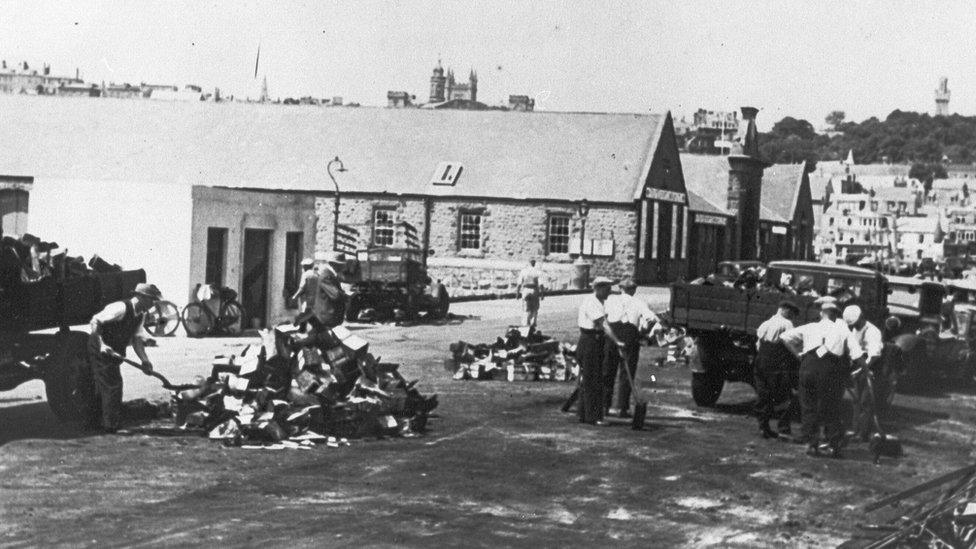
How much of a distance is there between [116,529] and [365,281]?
19899 mm

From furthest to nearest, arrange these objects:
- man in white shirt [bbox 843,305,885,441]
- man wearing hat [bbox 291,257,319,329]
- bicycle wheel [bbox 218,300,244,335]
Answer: bicycle wheel [bbox 218,300,244,335]
man wearing hat [bbox 291,257,319,329]
man in white shirt [bbox 843,305,885,441]

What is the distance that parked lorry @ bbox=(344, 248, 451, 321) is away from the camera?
29.1m

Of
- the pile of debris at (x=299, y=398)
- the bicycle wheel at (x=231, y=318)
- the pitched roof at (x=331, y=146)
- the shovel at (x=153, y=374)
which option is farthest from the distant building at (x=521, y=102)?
the shovel at (x=153, y=374)

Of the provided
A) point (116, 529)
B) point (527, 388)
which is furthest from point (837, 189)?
point (116, 529)

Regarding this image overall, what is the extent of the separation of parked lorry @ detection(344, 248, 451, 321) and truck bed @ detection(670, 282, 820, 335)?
1256 cm

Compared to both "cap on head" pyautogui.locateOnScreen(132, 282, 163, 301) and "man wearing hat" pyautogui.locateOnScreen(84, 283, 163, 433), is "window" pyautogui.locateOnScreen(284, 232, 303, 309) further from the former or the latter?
"man wearing hat" pyautogui.locateOnScreen(84, 283, 163, 433)

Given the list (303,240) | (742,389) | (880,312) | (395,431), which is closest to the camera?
(395,431)

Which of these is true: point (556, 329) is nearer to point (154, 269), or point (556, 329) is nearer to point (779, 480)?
point (154, 269)

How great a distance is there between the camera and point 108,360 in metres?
13.4

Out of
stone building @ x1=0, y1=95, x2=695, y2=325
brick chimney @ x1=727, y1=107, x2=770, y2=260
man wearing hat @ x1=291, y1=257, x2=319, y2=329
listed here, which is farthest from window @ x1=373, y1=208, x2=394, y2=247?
man wearing hat @ x1=291, y1=257, x2=319, y2=329

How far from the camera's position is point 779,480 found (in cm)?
1250

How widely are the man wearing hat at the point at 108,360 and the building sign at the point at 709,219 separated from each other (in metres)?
44.2

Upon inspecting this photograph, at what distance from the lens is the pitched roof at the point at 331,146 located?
48.2 metres

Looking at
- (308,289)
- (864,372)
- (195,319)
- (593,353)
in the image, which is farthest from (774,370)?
(195,319)
